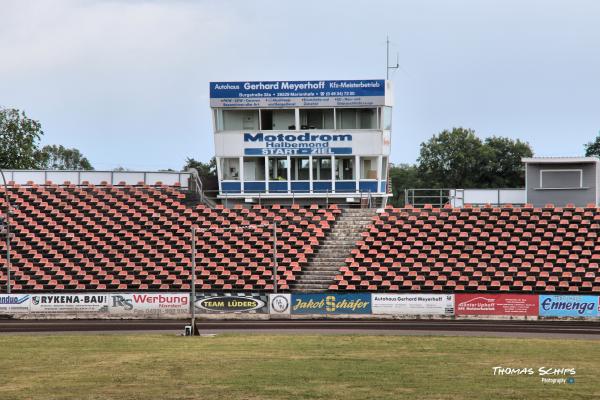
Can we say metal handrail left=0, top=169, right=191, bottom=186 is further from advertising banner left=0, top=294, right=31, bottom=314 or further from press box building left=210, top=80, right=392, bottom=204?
advertising banner left=0, top=294, right=31, bottom=314

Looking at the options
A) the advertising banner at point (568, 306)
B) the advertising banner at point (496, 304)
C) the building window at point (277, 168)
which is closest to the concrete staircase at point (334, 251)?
the building window at point (277, 168)

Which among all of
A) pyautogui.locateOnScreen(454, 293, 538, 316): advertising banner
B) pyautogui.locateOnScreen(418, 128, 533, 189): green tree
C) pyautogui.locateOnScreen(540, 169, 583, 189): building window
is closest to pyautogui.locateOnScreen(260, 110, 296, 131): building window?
pyautogui.locateOnScreen(540, 169, 583, 189): building window

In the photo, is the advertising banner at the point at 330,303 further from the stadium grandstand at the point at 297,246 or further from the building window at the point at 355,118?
the building window at the point at 355,118

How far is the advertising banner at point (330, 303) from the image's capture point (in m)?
65.7

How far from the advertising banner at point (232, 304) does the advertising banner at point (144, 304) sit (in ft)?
3.88

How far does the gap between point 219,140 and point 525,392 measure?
51214 millimetres

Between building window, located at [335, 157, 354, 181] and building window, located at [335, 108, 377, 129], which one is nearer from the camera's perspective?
building window, located at [335, 108, 377, 129]

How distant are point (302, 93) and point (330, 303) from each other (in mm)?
22074

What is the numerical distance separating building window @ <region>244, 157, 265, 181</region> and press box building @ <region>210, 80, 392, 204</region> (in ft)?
0.26

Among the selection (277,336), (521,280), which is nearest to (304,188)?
(521,280)

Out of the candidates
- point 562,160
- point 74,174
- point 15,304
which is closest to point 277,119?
point 74,174

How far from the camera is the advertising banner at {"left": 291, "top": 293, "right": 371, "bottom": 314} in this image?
65.7m

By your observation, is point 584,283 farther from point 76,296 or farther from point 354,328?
point 76,296

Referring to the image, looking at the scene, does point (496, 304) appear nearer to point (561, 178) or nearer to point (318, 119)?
point (561, 178)
